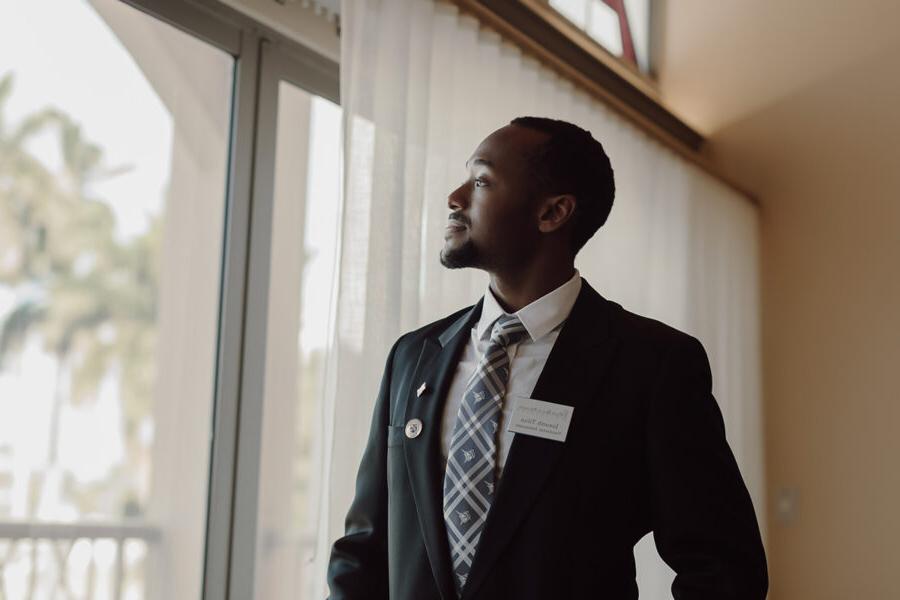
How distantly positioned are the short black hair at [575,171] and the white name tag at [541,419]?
0.95ft

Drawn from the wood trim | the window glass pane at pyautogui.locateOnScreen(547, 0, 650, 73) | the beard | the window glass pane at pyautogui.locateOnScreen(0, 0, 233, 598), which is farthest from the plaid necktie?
the window glass pane at pyautogui.locateOnScreen(547, 0, 650, 73)

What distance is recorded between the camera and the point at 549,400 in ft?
4.49

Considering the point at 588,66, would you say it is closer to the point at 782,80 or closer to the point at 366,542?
the point at 782,80

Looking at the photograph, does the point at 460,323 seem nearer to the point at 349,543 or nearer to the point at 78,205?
the point at 349,543

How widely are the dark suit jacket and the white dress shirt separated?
0.02 metres

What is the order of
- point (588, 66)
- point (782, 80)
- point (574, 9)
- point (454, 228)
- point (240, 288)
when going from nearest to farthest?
point (454, 228) < point (240, 288) < point (588, 66) < point (574, 9) < point (782, 80)

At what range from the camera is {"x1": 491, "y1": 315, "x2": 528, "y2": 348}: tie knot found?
145 centimetres

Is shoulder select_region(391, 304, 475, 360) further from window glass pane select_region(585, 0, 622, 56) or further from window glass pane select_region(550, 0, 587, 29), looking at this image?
window glass pane select_region(585, 0, 622, 56)

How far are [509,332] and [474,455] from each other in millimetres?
188

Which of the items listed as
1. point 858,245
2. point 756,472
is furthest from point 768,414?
point 858,245

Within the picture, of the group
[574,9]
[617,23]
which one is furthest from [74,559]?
[617,23]

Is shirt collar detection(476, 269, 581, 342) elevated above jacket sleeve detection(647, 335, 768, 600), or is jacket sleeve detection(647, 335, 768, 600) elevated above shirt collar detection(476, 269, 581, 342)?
shirt collar detection(476, 269, 581, 342)

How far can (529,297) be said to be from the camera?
4.94ft

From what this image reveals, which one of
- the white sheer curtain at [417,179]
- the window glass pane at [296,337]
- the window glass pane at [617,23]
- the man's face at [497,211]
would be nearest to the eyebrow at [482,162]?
the man's face at [497,211]
